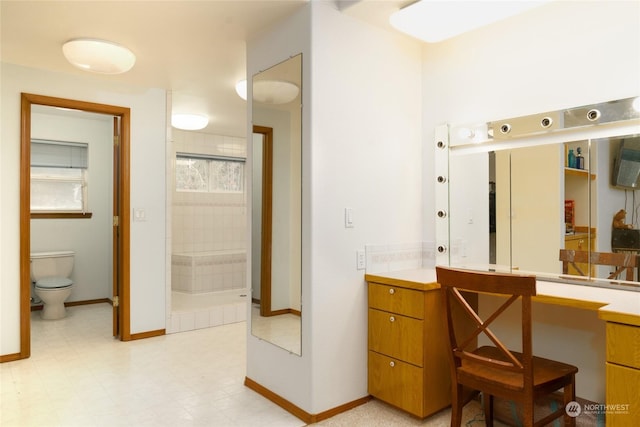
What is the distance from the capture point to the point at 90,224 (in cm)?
501

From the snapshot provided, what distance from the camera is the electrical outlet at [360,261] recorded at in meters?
2.39

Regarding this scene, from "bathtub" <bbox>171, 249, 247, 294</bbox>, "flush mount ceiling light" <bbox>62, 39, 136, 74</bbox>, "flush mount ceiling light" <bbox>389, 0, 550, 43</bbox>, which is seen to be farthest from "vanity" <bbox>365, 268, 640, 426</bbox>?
"bathtub" <bbox>171, 249, 247, 294</bbox>

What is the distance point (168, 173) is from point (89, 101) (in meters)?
0.86

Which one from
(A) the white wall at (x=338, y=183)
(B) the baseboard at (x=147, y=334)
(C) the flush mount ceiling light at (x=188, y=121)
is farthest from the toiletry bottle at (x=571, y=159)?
(B) the baseboard at (x=147, y=334)

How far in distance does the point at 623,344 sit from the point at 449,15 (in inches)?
66.2

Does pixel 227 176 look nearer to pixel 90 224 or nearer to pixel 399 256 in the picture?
pixel 90 224

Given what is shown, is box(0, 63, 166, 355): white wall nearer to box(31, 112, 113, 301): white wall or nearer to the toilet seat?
the toilet seat

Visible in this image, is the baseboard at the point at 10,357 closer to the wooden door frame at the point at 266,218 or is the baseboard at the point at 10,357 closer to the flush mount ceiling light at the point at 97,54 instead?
the wooden door frame at the point at 266,218

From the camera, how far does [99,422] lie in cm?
221

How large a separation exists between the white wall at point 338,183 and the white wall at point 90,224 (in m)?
3.22

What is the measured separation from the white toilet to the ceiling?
7.15 feet

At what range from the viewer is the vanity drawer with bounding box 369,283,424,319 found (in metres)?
2.13

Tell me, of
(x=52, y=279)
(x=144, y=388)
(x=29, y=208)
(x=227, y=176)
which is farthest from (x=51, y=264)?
(x=144, y=388)

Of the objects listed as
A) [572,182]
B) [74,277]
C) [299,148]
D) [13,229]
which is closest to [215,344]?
[13,229]
